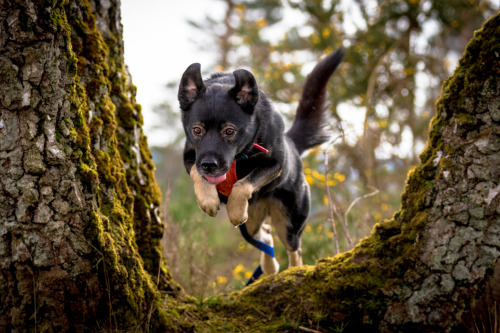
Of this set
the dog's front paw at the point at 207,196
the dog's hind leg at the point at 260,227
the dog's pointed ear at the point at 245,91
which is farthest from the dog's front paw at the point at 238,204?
the dog's hind leg at the point at 260,227

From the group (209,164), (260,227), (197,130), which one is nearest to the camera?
(209,164)

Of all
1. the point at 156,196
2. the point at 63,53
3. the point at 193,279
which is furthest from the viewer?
the point at 193,279

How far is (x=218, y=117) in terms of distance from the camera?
3.25 m

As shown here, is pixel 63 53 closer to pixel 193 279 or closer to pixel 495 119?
pixel 495 119

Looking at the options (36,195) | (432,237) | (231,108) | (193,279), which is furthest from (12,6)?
(193,279)

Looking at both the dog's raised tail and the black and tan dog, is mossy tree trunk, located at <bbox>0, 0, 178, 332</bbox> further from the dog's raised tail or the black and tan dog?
the dog's raised tail

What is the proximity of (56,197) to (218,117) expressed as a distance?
1.42m

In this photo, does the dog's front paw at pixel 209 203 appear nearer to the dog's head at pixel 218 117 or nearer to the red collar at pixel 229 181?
the dog's head at pixel 218 117

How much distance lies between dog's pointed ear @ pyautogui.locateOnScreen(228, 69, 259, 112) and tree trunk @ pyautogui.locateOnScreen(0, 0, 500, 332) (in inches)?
35.0

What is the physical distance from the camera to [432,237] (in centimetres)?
257

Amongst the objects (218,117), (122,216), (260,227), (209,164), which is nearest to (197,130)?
(218,117)

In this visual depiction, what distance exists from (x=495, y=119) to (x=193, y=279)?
11.4 feet

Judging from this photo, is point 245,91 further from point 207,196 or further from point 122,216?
point 122,216

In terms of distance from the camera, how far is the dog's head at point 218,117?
124 inches
